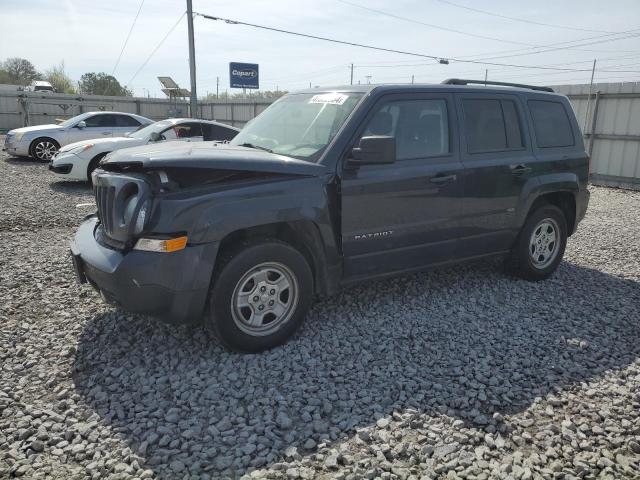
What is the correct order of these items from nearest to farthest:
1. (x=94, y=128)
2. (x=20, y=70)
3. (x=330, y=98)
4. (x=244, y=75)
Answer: (x=330, y=98) < (x=94, y=128) < (x=244, y=75) < (x=20, y=70)

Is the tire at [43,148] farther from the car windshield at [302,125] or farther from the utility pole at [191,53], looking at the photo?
the car windshield at [302,125]

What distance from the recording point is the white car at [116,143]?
10602mm

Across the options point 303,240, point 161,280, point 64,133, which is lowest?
point 161,280

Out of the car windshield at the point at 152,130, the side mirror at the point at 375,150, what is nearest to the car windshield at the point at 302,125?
the side mirror at the point at 375,150

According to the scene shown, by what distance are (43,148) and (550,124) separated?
13.8m

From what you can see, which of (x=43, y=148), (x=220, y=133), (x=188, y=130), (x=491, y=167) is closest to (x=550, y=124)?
(x=491, y=167)

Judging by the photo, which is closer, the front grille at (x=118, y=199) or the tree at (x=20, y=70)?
the front grille at (x=118, y=199)

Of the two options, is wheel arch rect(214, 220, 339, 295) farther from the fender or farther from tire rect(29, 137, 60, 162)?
tire rect(29, 137, 60, 162)

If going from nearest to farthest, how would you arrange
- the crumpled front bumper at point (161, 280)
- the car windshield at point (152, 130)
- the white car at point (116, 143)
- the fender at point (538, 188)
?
the crumpled front bumper at point (161, 280) < the fender at point (538, 188) < the white car at point (116, 143) < the car windshield at point (152, 130)

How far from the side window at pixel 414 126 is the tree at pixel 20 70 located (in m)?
74.2

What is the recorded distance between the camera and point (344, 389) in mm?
3250

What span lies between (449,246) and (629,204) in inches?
333

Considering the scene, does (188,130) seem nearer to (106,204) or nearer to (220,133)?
(220,133)

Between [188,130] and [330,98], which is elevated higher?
[330,98]
